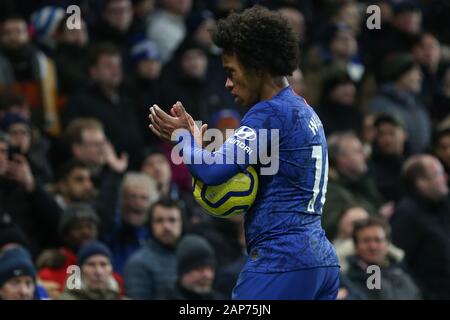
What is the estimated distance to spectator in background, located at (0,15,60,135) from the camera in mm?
11297

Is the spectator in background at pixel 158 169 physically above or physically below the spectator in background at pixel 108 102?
below

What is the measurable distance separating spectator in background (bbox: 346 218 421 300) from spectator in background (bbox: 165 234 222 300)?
1.08m

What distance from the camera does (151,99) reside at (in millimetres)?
11961

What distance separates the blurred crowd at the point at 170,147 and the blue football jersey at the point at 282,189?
2.66m

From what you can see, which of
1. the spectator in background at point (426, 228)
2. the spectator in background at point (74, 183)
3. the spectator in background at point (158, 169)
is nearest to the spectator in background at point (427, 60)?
the spectator in background at point (426, 228)

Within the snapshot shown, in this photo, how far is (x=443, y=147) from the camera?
40.1ft

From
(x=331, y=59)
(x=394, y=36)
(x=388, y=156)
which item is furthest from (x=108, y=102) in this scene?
(x=394, y=36)

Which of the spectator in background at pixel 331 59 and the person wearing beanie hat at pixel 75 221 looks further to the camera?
the spectator in background at pixel 331 59

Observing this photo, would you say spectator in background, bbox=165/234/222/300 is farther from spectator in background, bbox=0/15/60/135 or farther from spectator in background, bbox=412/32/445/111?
spectator in background, bbox=412/32/445/111

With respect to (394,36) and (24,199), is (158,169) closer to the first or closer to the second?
(24,199)

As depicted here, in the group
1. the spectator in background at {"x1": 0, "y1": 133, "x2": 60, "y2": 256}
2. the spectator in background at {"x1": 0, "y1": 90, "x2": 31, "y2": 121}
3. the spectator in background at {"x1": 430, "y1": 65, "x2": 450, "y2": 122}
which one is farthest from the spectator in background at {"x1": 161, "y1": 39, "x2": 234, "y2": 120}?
the spectator in background at {"x1": 430, "y1": 65, "x2": 450, "y2": 122}

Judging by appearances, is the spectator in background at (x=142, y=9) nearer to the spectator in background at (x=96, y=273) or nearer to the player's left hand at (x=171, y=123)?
the spectator in background at (x=96, y=273)

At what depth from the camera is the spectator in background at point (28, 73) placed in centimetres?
1130

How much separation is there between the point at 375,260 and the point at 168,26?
444 centimetres
